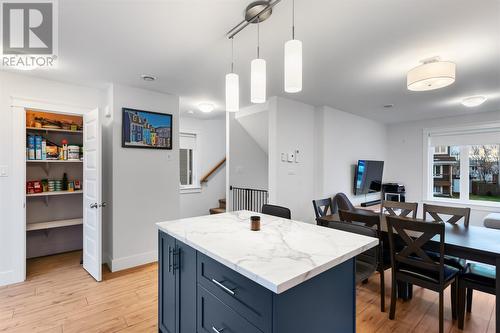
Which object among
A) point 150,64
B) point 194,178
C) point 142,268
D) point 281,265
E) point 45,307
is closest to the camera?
point 281,265

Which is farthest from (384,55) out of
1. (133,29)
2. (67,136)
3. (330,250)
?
(67,136)

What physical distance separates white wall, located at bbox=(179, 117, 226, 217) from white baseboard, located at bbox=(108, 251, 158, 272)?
1878 millimetres

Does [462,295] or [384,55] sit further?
[384,55]

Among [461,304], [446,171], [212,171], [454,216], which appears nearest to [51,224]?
[212,171]

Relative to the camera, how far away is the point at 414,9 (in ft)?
5.65

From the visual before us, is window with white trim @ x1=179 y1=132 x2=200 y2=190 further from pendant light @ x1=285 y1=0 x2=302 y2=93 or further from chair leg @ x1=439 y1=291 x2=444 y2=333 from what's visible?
chair leg @ x1=439 y1=291 x2=444 y2=333

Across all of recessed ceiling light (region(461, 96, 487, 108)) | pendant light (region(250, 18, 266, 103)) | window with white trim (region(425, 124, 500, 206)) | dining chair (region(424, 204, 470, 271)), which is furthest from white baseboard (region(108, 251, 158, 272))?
window with white trim (region(425, 124, 500, 206))

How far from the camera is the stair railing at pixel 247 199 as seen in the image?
475 centimetres

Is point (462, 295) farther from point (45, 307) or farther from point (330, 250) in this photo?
point (45, 307)

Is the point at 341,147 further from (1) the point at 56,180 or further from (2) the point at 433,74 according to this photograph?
(1) the point at 56,180

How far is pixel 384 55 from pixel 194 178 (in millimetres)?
4374

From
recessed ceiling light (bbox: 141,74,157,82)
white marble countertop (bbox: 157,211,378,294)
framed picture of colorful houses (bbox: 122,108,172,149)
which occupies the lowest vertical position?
white marble countertop (bbox: 157,211,378,294)

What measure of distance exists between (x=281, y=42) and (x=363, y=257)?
2092mm

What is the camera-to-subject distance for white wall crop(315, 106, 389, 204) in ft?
14.6
